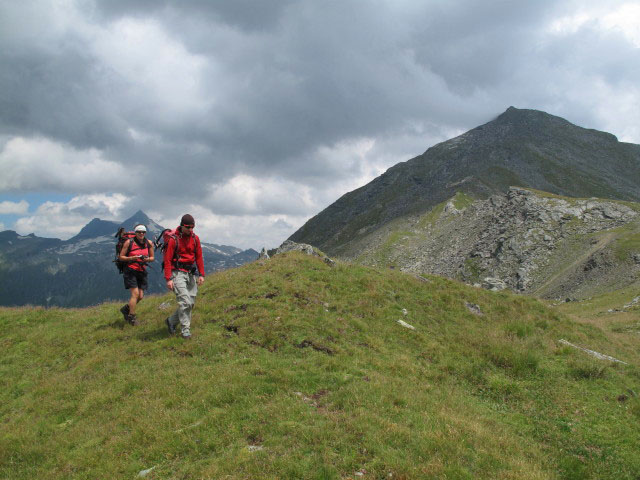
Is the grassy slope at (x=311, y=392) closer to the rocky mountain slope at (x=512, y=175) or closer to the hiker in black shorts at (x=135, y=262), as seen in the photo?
the hiker in black shorts at (x=135, y=262)

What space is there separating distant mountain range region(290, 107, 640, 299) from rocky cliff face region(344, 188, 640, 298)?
0.69 feet

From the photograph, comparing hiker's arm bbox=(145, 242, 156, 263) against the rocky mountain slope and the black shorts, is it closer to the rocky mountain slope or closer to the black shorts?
the black shorts

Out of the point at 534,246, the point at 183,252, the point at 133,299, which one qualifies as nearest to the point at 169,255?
the point at 183,252

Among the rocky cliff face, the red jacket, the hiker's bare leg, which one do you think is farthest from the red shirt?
the rocky cliff face

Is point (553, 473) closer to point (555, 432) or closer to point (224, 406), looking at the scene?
point (555, 432)

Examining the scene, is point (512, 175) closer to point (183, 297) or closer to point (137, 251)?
point (137, 251)

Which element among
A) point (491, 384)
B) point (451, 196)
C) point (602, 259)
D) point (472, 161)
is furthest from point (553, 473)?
point (472, 161)

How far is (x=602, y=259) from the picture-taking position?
54531 millimetres

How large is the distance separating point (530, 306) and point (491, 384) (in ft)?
35.2

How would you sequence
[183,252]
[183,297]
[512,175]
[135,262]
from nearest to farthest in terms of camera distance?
[183,297] → [183,252] → [135,262] → [512,175]

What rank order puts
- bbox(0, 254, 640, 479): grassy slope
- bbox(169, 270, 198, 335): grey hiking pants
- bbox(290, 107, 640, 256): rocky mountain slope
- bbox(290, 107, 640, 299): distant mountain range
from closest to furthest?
bbox(0, 254, 640, 479): grassy slope → bbox(169, 270, 198, 335): grey hiking pants → bbox(290, 107, 640, 299): distant mountain range → bbox(290, 107, 640, 256): rocky mountain slope

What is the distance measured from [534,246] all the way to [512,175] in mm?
89252

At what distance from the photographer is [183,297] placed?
12859 millimetres

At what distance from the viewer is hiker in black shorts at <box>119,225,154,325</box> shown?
15.0 metres
